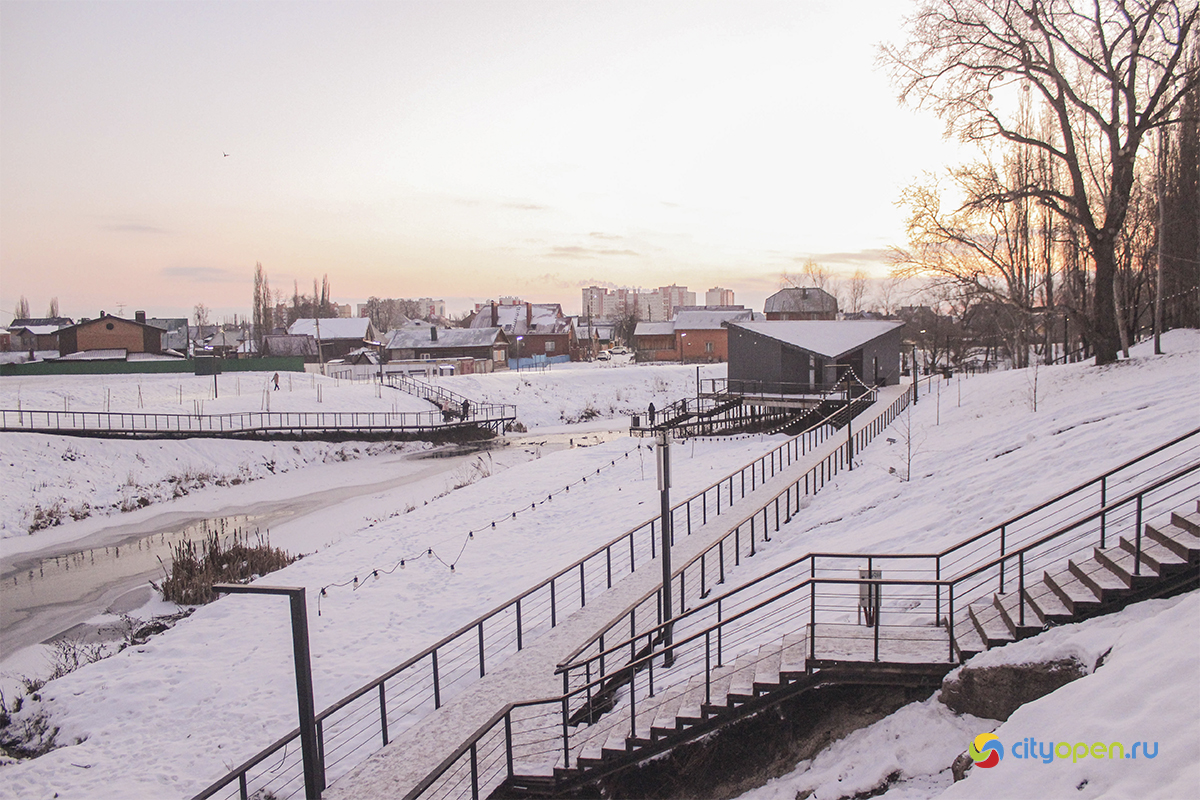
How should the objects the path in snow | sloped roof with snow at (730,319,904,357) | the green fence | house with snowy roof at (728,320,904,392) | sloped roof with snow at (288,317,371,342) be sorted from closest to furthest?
the path in snow, house with snowy roof at (728,320,904,392), sloped roof with snow at (730,319,904,357), the green fence, sloped roof with snow at (288,317,371,342)

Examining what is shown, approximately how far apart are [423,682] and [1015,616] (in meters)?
7.97

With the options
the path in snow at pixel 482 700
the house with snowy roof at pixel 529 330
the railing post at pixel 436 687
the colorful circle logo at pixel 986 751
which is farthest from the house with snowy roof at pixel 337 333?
the colorful circle logo at pixel 986 751

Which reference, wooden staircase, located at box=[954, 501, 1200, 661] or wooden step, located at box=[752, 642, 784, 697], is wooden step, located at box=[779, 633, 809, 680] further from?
wooden staircase, located at box=[954, 501, 1200, 661]

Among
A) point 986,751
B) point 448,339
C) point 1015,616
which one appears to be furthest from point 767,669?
point 448,339

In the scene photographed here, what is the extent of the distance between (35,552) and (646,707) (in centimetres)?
2202

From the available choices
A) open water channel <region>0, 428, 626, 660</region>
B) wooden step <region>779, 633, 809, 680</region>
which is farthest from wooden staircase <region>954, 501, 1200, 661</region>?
open water channel <region>0, 428, 626, 660</region>

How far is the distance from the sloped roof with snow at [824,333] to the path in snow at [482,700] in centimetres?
2365

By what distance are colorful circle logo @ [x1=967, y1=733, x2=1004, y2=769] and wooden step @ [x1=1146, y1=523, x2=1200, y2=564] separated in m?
2.63

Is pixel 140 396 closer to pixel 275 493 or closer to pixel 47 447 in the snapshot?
pixel 47 447

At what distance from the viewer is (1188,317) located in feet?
85.8

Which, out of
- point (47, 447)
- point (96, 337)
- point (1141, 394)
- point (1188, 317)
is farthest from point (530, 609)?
point (96, 337)

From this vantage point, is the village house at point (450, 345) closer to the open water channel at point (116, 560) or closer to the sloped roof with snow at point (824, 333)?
the sloped roof with snow at point (824, 333)

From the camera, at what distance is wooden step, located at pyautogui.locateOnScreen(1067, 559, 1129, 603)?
6227 mm

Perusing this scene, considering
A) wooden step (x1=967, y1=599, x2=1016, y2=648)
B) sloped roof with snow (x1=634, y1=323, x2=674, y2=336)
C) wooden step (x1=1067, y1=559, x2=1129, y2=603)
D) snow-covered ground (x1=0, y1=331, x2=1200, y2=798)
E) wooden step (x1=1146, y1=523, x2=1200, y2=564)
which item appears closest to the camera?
wooden step (x1=1146, y1=523, x2=1200, y2=564)
